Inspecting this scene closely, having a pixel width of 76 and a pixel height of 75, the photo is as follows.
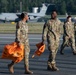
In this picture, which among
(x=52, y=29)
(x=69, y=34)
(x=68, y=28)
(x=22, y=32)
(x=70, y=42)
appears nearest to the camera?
(x=22, y=32)

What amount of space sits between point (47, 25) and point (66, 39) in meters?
5.38

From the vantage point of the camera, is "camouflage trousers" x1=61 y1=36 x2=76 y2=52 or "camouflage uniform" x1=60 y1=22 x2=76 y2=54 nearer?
"camouflage uniform" x1=60 y1=22 x2=76 y2=54

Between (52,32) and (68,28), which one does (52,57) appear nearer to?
(52,32)

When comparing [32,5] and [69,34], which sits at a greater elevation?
[32,5]

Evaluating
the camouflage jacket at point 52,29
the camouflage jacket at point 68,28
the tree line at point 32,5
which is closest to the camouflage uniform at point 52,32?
the camouflage jacket at point 52,29

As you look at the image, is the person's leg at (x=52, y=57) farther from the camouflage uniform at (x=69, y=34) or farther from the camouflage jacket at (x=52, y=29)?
A: the camouflage uniform at (x=69, y=34)

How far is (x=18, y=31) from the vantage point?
44.9 feet

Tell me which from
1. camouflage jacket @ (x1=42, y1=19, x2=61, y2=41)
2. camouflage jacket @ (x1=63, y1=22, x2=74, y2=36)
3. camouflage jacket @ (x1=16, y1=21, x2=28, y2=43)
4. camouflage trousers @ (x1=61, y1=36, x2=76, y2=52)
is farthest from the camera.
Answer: camouflage trousers @ (x1=61, y1=36, x2=76, y2=52)

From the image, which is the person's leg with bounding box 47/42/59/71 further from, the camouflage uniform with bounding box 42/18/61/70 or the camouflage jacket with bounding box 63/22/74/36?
the camouflage jacket with bounding box 63/22/74/36

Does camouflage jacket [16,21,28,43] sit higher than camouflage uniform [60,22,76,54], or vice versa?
camouflage jacket [16,21,28,43]

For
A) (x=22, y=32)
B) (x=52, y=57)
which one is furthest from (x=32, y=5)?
(x=22, y=32)

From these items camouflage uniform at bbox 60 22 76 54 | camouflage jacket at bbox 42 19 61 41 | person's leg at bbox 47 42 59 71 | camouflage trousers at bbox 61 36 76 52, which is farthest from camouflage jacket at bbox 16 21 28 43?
camouflage trousers at bbox 61 36 76 52

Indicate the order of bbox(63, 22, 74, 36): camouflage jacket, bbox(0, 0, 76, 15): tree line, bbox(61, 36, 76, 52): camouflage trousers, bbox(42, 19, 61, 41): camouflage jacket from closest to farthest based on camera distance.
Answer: bbox(42, 19, 61, 41): camouflage jacket
bbox(63, 22, 74, 36): camouflage jacket
bbox(61, 36, 76, 52): camouflage trousers
bbox(0, 0, 76, 15): tree line

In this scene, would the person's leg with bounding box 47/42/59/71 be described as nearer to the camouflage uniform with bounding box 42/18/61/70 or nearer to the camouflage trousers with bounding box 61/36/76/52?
the camouflage uniform with bounding box 42/18/61/70
